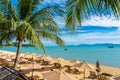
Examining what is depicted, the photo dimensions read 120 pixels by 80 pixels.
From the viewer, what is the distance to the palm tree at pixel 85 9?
6.46 metres

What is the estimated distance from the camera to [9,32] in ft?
53.3

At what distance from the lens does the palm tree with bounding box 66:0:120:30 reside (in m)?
6.46

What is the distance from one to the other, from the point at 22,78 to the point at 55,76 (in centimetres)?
531

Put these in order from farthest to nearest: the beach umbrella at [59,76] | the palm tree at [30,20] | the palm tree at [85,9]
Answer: the palm tree at [30,20] < the beach umbrella at [59,76] < the palm tree at [85,9]

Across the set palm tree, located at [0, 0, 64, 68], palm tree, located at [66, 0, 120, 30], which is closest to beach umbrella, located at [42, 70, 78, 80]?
palm tree, located at [0, 0, 64, 68]

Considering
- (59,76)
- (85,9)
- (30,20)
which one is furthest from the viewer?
(30,20)

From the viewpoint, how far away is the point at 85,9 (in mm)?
6789

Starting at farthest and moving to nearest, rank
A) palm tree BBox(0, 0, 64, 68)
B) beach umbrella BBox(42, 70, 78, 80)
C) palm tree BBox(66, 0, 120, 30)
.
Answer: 1. palm tree BBox(0, 0, 64, 68)
2. beach umbrella BBox(42, 70, 78, 80)
3. palm tree BBox(66, 0, 120, 30)

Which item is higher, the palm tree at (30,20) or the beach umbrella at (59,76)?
the palm tree at (30,20)

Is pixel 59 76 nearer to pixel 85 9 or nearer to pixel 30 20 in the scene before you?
pixel 30 20

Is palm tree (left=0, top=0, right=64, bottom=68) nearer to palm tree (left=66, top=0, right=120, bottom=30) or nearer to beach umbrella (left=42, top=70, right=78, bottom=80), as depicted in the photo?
beach umbrella (left=42, top=70, right=78, bottom=80)

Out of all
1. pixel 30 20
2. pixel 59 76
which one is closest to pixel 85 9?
pixel 59 76

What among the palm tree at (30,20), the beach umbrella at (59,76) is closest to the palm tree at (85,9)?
the beach umbrella at (59,76)

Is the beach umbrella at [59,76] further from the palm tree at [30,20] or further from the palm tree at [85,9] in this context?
the palm tree at [85,9]
